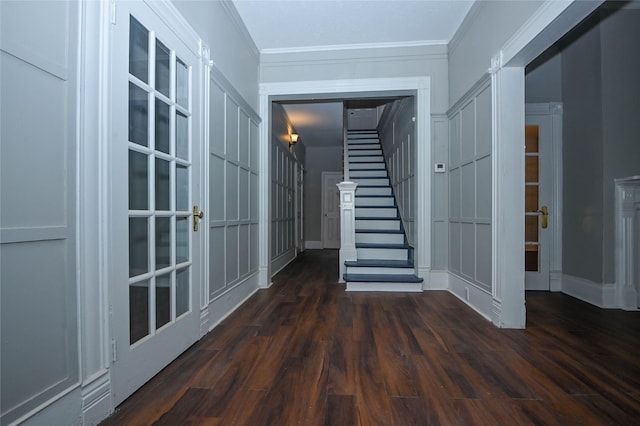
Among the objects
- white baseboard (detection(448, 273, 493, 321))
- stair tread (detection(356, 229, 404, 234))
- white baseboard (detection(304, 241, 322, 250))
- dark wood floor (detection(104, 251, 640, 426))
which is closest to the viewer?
dark wood floor (detection(104, 251, 640, 426))

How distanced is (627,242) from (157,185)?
4084 millimetres

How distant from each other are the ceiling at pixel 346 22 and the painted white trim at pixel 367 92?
1.39ft

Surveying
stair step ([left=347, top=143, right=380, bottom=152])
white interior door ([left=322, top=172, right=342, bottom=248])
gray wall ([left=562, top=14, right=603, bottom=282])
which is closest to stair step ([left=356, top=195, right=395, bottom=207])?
stair step ([left=347, top=143, right=380, bottom=152])

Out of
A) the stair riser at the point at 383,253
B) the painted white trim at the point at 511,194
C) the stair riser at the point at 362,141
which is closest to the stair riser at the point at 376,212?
the stair riser at the point at 383,253

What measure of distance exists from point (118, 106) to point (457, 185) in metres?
3.18

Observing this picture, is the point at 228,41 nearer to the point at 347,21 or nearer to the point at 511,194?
the point at 347,21

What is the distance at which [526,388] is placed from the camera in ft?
5.34

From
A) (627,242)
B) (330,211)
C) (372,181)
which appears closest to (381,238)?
(372,181)

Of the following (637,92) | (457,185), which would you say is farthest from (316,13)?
(637,92)

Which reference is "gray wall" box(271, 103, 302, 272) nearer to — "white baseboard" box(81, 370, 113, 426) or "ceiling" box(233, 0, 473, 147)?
"ceiling" box(233, 0, 473, 147)

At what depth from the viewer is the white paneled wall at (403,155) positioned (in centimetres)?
425

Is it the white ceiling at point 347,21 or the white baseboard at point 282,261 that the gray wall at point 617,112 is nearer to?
the white ceiling at point 347,21

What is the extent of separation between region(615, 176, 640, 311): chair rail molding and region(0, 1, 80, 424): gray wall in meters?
4.24

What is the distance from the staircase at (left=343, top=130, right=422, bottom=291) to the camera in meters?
3.77
